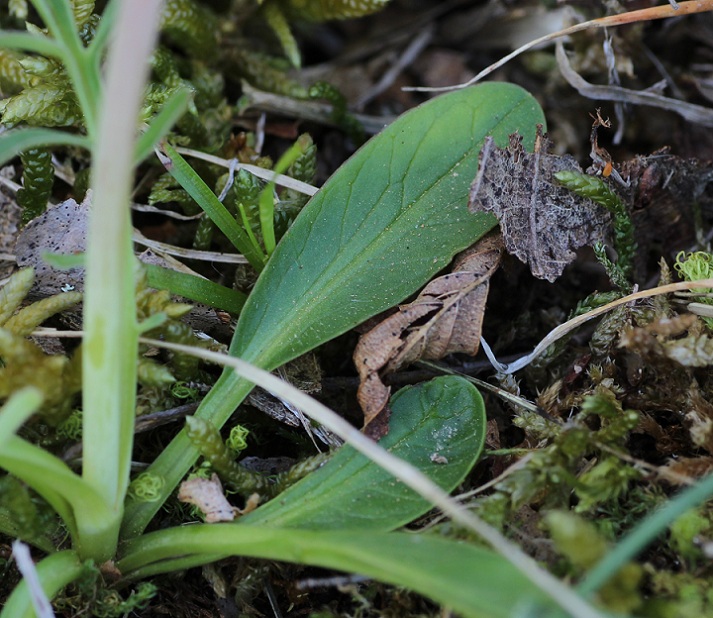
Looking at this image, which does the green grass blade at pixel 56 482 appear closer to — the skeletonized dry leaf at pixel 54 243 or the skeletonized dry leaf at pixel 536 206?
the skeletonized dry leaf at pixel 54 243

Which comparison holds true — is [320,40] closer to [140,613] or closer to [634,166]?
[634,166]

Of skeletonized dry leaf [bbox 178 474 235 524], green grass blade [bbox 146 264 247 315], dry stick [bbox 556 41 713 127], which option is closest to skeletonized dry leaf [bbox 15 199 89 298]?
green grass blade [bbox 146 264 247 315]

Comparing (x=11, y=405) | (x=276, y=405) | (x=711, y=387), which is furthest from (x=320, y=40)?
(x=11, y=405)

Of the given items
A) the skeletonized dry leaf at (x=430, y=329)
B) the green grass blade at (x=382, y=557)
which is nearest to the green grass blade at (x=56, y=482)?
the green grass blade at (x=382, y=557)

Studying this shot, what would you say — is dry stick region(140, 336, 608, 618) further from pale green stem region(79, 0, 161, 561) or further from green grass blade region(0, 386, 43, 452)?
green grass blade region(0, 386, 43, 452)

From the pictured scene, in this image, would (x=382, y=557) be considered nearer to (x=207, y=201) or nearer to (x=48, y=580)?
(x=48, y=580)
